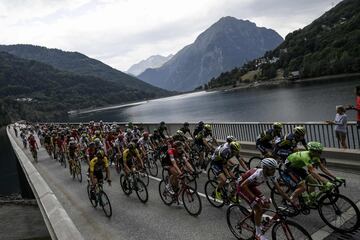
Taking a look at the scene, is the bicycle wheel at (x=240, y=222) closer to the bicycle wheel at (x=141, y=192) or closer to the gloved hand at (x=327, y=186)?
the gloved hand at (x=327, y=186)

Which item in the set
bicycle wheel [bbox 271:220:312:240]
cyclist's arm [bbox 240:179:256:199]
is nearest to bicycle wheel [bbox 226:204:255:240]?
cyclist's arm [bbox 240:179:256:199]

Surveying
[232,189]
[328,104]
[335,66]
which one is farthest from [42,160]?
[335,66]

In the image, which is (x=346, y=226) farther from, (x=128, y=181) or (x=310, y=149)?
(x=128, y=181)

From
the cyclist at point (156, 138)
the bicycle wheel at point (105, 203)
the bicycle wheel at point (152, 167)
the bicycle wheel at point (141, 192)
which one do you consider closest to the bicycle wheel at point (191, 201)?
the bicycle wheel at point (141, 192)

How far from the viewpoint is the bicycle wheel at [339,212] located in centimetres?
675

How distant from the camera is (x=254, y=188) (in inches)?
265

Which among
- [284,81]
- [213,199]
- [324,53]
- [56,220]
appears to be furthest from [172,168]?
[284,81]

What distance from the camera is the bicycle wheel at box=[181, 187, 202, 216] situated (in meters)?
9.41

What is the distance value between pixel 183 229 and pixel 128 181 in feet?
13.8

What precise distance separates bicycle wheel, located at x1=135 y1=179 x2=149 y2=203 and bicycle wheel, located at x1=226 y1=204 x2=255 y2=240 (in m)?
4.51

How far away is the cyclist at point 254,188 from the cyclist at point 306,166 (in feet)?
3.32

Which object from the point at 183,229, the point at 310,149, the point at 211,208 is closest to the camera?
the point at 310,149

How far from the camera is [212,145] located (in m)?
13.9

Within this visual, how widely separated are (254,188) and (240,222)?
979 millimetres
